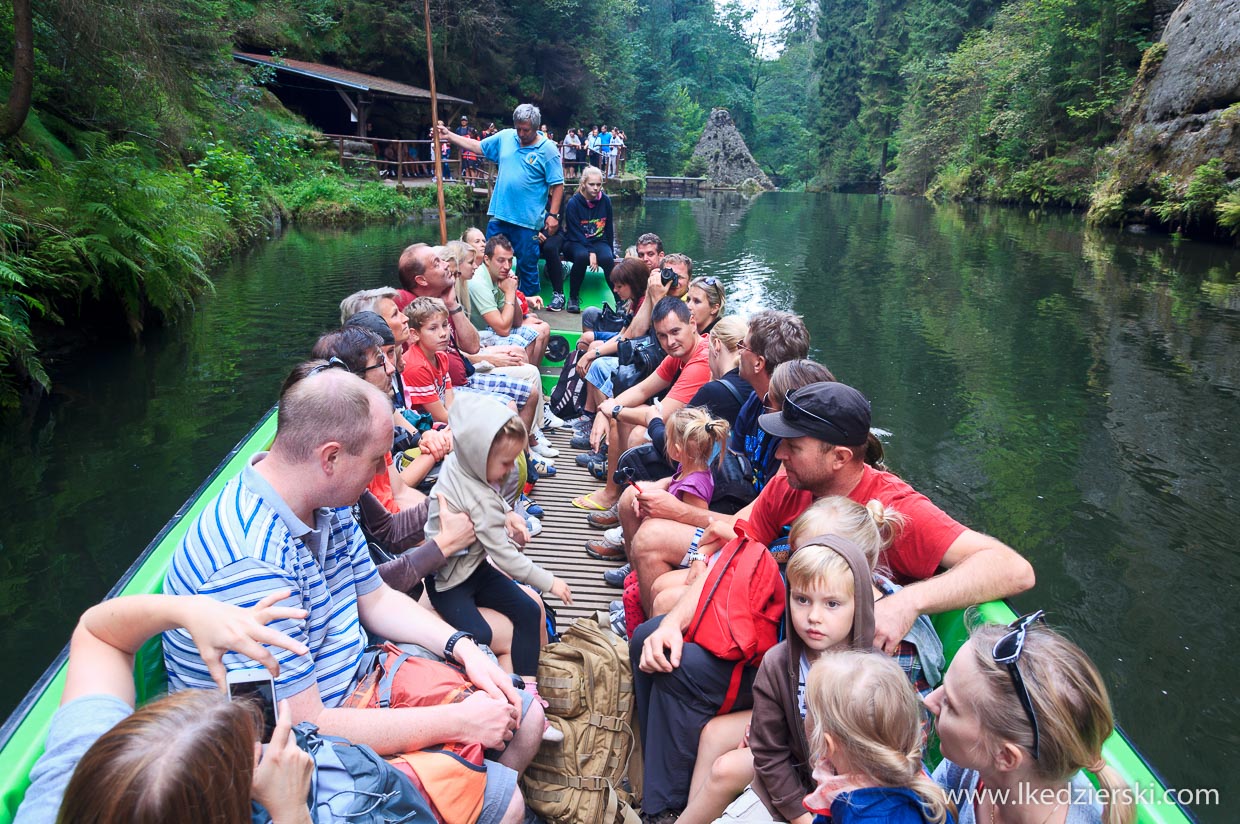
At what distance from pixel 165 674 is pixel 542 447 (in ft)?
10.4

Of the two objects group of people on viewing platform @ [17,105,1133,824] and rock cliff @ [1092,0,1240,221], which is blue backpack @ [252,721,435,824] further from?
rock cliff @ [1092,0,1240,221]

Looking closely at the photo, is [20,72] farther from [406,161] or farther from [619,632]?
[406,161]

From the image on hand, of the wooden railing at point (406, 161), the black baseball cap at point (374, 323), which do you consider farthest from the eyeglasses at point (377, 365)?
the wooden railing at point (406, 161)

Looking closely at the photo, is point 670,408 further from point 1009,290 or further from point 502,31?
point 502,31

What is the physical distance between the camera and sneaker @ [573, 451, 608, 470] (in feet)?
16.0

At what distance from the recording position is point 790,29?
7306 centimetres

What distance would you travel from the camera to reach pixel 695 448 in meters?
2.96

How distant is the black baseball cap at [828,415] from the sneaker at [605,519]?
1843 millimetres

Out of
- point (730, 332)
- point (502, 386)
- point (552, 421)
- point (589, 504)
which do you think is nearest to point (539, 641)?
point (730, 332)

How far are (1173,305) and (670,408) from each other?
1129 cm

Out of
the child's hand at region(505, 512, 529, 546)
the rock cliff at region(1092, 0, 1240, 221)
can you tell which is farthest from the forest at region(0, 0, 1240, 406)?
the child's hand at region(505, 512, 529, 546)

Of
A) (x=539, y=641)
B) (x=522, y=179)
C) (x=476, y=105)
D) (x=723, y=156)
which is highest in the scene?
(x=476, y=105)

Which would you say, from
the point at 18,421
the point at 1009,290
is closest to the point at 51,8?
the point at 18,421

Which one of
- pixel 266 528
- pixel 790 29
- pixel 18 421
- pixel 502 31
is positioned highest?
pixel 790 29
